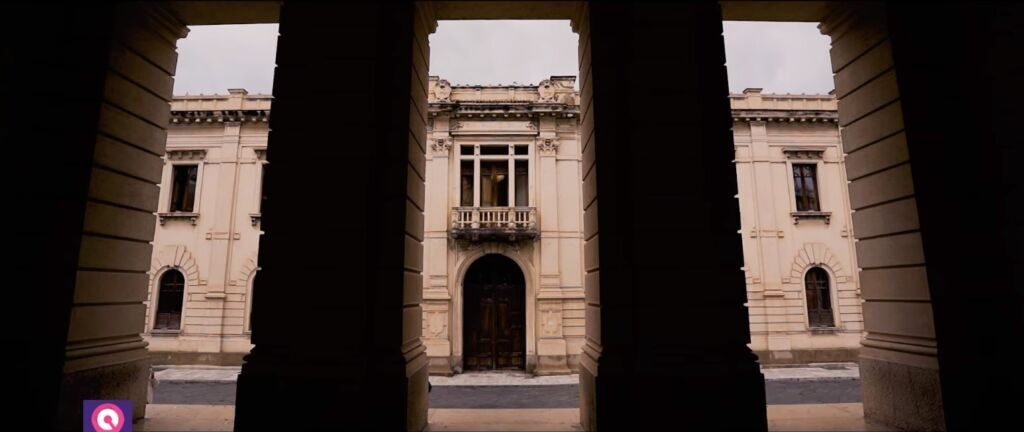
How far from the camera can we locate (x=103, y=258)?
18.4ft

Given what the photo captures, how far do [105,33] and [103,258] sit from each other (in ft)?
8.84

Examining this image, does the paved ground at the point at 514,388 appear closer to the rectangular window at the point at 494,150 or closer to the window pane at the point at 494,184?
the window pane at the point at 494,184

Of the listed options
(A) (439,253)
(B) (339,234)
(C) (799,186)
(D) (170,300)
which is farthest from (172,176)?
(C) (799,186)

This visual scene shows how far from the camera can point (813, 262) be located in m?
17.5

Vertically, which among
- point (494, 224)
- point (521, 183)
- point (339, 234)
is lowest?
point (339, 234)

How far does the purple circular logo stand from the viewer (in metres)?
5.23

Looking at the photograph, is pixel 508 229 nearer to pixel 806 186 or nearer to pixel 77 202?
pixel 806 186

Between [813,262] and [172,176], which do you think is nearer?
[813,262]

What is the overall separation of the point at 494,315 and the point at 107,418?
40.0 ft

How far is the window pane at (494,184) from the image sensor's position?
57.7 feet

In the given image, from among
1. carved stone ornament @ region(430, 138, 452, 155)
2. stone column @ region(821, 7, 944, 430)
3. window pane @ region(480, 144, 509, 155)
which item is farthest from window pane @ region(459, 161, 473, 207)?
stone column @ region(821, 7, 944, 430)

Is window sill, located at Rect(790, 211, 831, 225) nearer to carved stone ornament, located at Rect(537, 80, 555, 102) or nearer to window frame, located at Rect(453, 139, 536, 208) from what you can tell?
window frame, located at Rect(453, 139, 536, 208)

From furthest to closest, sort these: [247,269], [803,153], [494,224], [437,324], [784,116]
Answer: [803,153]
[784,116]
[247,269]
[494,224]
[437,324]

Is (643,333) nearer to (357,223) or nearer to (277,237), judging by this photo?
(357,223)
